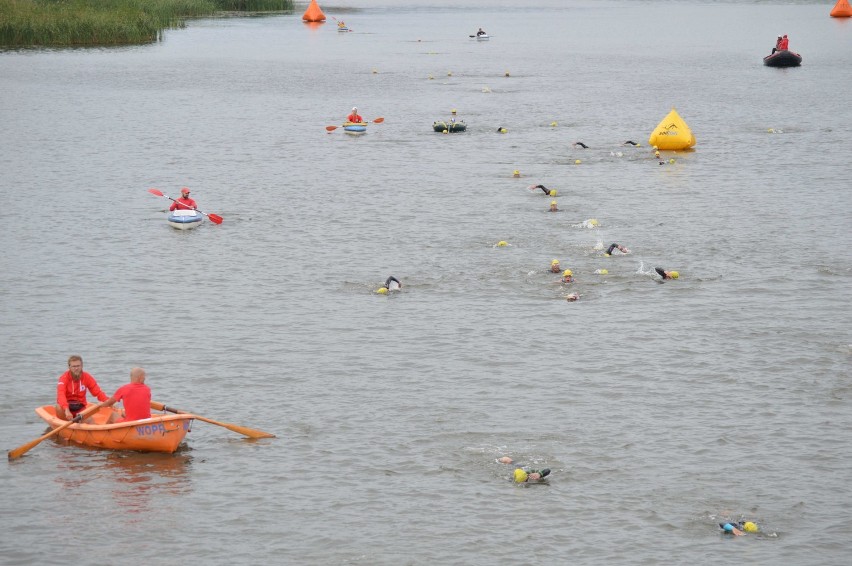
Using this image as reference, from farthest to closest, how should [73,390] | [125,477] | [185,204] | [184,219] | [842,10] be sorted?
[842,10], [185,204], [184,219], [73,390], [125,477]

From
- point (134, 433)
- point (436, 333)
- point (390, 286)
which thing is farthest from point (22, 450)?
point (390, 286)

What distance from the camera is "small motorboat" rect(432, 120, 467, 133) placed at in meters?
59.7

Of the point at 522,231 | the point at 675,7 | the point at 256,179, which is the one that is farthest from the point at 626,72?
the point at 675,7

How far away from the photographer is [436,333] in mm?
29484

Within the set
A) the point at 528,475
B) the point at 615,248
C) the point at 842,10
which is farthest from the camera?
the point at 842,10

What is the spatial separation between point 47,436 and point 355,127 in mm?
39709

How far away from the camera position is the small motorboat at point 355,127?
60250 millimetres

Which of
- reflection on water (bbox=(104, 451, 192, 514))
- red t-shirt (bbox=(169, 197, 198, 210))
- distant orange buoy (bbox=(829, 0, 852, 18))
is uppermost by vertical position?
distant orange buoy (bbox=(829, 0, 852, 18))

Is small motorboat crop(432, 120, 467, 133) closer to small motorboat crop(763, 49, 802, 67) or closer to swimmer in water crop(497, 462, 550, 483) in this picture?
small motorboat crop(763, 49, 802, 67)

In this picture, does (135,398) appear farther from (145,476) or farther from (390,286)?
(390,286)

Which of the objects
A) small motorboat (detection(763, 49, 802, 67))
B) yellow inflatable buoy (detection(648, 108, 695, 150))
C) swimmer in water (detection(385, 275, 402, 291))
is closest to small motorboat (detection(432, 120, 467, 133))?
yellow inflatable buoy (detection(648, 108, 695, 150))

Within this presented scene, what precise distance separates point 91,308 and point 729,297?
1722 cm

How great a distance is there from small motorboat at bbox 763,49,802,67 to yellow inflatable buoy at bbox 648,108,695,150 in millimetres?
36078

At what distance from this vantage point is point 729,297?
1267 inches
